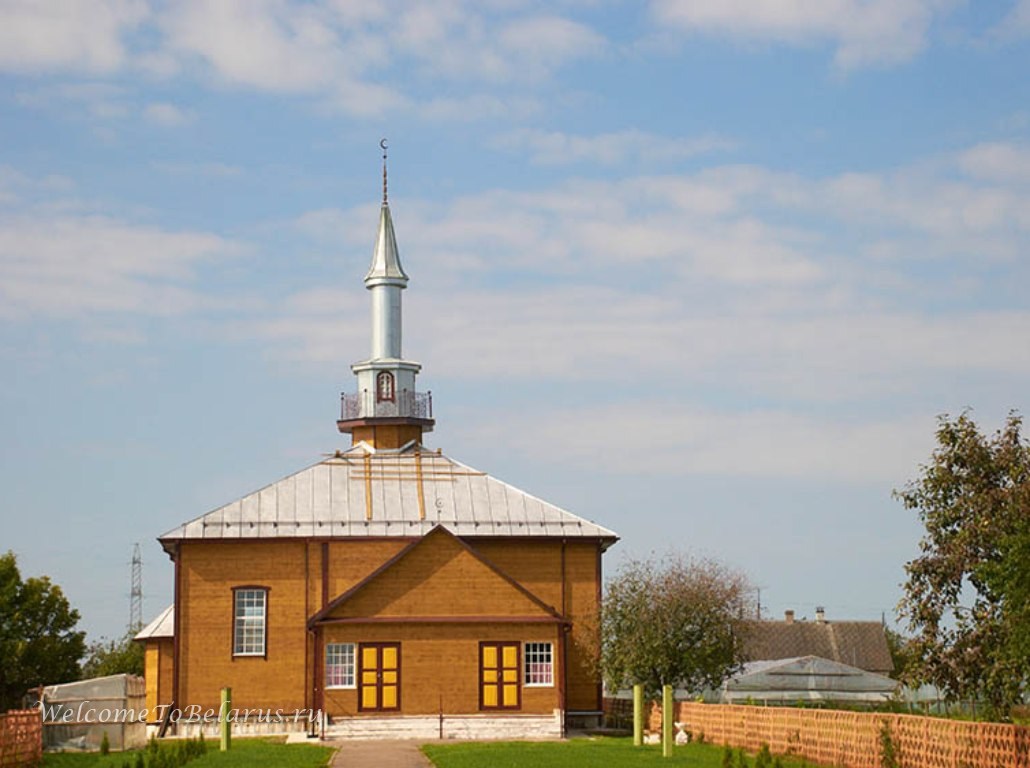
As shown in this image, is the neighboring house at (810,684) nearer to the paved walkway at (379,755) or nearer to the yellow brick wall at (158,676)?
the paved walkway at (379,755)

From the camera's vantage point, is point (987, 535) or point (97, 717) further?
point (97, 717)

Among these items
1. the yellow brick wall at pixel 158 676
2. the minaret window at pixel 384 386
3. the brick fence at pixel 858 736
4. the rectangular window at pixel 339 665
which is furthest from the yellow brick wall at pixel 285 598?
the brick fence at pixel 858 736

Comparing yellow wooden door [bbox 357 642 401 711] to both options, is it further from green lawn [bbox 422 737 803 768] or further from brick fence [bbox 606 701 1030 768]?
brick fence [bbox 606 701 1030 768]

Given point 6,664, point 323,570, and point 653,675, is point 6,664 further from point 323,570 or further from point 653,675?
point 653,675

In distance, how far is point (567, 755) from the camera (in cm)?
3297

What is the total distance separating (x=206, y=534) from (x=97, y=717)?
692 cm

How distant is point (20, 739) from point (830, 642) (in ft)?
202

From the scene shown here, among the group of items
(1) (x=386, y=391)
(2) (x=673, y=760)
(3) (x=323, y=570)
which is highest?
(1) (x=386, y=391)

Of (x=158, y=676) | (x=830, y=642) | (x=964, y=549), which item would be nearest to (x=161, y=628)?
(x=158, y=676)

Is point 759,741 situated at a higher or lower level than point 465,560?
lower

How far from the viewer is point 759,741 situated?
1321 inches

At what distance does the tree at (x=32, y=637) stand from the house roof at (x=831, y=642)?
35642 mm

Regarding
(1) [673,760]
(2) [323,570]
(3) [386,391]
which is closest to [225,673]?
(2) [323,570]

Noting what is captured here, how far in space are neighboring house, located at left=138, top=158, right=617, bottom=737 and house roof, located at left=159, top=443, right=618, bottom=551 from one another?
0.05m
